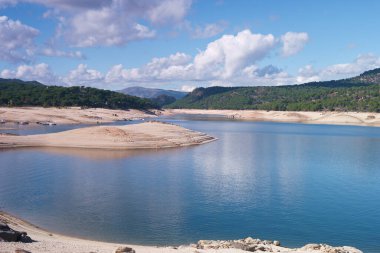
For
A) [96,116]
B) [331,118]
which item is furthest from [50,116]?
[331,118]

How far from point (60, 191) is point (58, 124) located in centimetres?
8562

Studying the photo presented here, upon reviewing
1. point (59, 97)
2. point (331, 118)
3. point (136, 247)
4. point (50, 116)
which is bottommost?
point (136, 247)

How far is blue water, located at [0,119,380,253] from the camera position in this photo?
85.9 ft

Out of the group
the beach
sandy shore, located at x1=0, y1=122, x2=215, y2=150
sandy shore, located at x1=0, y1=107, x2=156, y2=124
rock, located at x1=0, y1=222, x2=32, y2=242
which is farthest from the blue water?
sandy shore, located at x1=0, y1=107, x2=156, y2=124

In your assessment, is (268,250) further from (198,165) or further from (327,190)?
(198,165)

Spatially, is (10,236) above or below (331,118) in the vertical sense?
below

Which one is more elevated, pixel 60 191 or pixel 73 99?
pixel 73 99

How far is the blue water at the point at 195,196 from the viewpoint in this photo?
26.2 m

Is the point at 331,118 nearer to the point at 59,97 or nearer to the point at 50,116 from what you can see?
the point at 50,116

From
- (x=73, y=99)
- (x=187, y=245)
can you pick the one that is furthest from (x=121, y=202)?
(x=73, y=99)

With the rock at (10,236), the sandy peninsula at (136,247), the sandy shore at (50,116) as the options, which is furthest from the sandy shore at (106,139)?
the sandy shore at (50,116)

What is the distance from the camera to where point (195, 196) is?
34.3m

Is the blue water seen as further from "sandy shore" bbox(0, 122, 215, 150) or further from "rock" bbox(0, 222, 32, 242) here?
"sandy shore" bbox(0, 122, 215, 150)

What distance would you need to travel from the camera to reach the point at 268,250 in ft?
70.6
